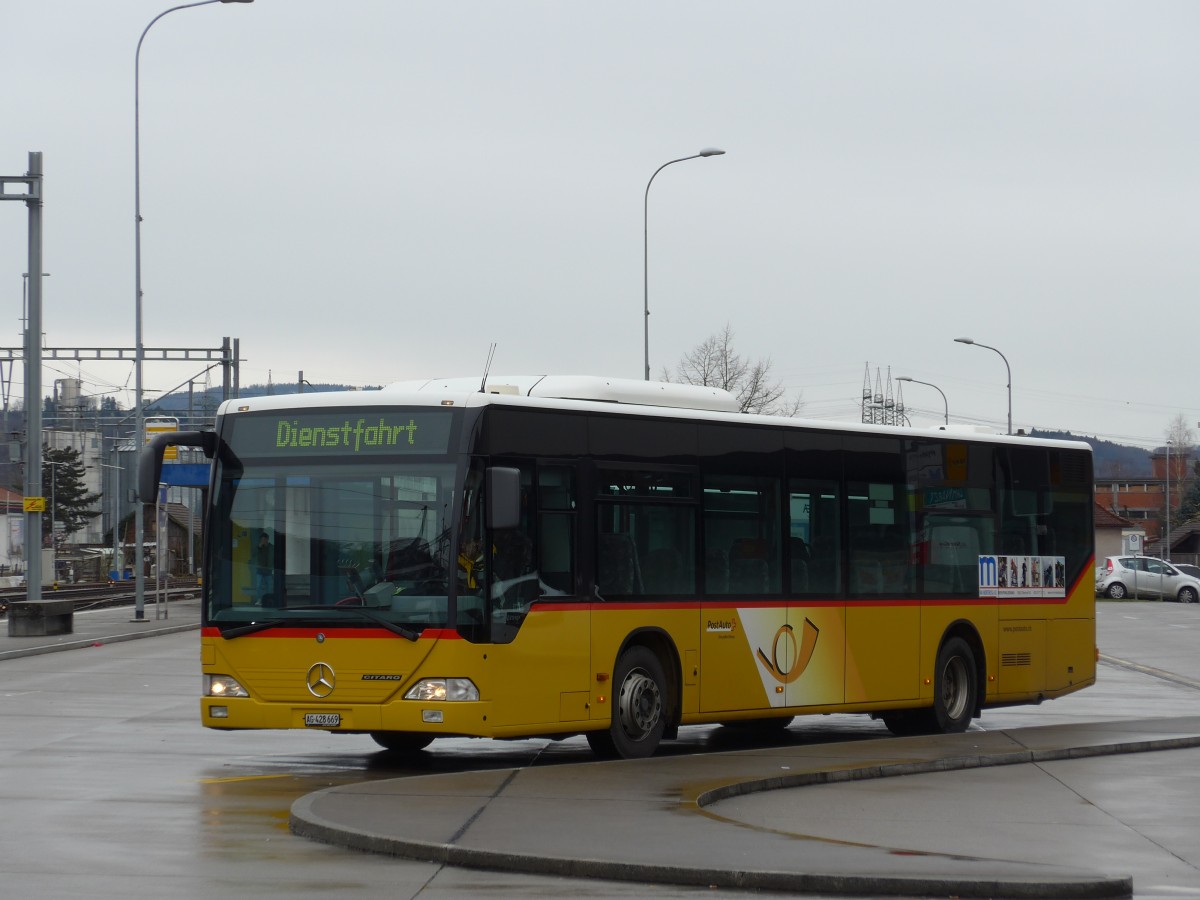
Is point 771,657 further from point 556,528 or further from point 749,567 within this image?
point 556,528

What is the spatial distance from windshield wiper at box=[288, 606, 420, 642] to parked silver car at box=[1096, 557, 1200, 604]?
58.3 m

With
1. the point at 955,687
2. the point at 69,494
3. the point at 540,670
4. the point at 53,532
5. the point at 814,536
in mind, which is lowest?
the point at 955,687

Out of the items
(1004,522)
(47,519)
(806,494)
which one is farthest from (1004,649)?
(47,519)

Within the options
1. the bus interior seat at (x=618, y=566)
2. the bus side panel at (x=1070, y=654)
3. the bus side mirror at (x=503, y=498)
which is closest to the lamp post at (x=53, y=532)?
the bus side panel at (x=1070, y=654)

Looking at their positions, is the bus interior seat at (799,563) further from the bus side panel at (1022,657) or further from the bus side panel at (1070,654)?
the bus side panel at (1070,654)

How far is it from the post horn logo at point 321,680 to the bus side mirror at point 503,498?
161cm

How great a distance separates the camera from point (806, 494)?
53.9 ft

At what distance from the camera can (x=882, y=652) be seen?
56.1 ft

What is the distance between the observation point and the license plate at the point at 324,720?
13.2 meters

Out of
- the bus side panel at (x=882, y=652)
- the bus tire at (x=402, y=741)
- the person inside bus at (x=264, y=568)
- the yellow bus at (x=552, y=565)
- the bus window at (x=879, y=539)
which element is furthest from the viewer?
the bus window at (x=879, y=539)

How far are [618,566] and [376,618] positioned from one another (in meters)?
2.15

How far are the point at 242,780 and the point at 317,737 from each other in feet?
13.4

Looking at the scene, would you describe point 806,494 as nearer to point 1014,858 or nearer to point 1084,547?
point 1084,547

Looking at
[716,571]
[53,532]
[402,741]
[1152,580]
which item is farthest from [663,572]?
[53,532]
